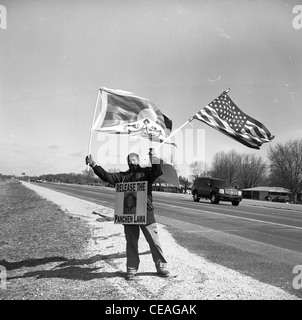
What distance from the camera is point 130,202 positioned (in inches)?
206

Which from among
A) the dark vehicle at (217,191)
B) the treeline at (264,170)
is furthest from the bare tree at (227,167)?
the dark vehicle at (217,191)

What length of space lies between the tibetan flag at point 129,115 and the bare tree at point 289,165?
2563 inches

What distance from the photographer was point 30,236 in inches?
386

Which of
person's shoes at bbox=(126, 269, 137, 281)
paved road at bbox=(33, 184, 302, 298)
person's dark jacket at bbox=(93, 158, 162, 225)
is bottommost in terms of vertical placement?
paved road at bbox=(33, 184, 302, 298)

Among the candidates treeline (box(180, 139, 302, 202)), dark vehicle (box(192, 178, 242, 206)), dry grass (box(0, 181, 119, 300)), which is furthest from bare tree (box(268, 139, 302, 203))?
dry grass (box(0, 181, 119, 300))

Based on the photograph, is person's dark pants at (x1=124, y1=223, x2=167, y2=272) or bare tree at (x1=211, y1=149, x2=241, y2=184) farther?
bare tree at (x1=211, y1=149, x2=241, y2=184)

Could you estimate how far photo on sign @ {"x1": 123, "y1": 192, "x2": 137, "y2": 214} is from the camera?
5.17 metres

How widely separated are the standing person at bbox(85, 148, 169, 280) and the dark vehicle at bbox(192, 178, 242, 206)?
20.8 m

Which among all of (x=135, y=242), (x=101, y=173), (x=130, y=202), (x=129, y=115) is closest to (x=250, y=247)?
(x=135, y=242)

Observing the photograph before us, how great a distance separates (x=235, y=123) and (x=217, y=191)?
18654 millimetres

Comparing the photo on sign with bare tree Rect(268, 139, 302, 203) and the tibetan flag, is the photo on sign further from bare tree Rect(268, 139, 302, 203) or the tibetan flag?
bare tree Rect(268, 139, 302, 203)

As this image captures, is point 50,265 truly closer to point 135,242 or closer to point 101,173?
point 135,242

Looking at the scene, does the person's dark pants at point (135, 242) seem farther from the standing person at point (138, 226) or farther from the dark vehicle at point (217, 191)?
the dark vehicle at point (217, 191)
